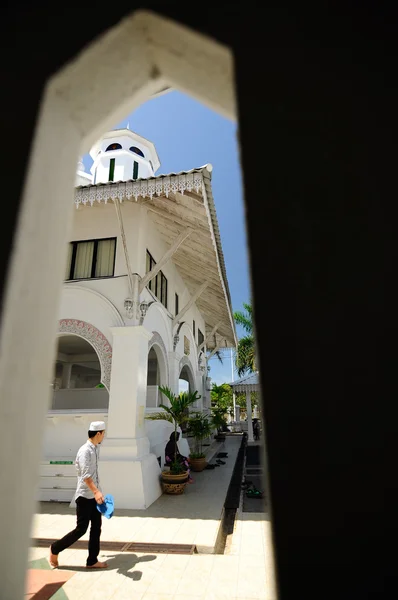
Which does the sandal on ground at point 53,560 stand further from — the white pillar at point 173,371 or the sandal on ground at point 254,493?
the white pillar at point 173,371

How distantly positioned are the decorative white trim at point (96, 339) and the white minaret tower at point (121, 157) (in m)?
9.23

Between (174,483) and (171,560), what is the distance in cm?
272

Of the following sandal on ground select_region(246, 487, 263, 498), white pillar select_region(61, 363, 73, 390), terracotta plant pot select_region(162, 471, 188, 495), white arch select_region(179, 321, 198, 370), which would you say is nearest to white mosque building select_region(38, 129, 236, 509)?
terracotta plant pot select_region(162, 471, 188, 495)

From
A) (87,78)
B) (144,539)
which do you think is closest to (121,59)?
(87,78)

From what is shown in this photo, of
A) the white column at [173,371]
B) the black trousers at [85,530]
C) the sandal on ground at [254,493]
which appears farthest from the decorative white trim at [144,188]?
the sandal on ground at [254,493]

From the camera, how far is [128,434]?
5.83 meters

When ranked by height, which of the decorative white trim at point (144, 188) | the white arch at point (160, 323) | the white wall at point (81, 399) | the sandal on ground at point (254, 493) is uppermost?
the decorative white trim at point (144, 188)

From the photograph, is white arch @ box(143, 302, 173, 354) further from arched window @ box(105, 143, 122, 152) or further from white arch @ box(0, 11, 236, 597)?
arched window @ box(105, 143, 122, 152)

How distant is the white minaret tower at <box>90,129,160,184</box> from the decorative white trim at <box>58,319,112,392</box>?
923 centimetres

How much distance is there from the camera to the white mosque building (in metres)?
5.75

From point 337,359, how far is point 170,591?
3.51 m

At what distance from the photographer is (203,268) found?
9633mm

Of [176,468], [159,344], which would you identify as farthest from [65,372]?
[176,468]

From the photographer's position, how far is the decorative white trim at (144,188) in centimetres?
557
